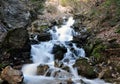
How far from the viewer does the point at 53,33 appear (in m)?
17.5

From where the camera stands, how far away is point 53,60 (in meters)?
13.3

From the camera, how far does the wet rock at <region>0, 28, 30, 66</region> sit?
1262 centimetres

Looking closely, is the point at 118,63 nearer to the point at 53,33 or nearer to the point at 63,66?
the point at 63,66

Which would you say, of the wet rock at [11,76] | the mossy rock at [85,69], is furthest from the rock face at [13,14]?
the mossy rock at [85,69]

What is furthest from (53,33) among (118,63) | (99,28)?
(118,63)

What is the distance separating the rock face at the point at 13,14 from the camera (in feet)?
44.0

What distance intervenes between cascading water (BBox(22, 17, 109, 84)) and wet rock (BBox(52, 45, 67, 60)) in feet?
0.56

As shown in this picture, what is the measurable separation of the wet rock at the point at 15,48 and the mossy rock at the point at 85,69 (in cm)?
289

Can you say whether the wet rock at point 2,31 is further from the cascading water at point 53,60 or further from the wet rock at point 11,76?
the wet rock at point 11,76

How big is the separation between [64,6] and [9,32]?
45.8ft

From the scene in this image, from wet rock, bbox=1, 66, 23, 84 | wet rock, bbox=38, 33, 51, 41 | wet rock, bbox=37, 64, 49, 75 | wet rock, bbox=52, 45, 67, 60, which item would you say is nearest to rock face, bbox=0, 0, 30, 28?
wet rock, bbox=38, 33, 51, 41

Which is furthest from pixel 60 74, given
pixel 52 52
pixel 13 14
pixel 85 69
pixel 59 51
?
pixel 13 14

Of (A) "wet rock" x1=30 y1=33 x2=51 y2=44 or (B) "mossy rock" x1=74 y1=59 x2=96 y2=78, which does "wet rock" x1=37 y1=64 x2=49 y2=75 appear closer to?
(B) "mossy rock" x1=74 y1=59 x2=96 y2=78

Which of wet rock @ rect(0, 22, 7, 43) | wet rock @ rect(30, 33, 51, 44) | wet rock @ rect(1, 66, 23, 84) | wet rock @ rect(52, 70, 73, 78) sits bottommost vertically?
wet rock @ rect(52, 70, 73, 78)
